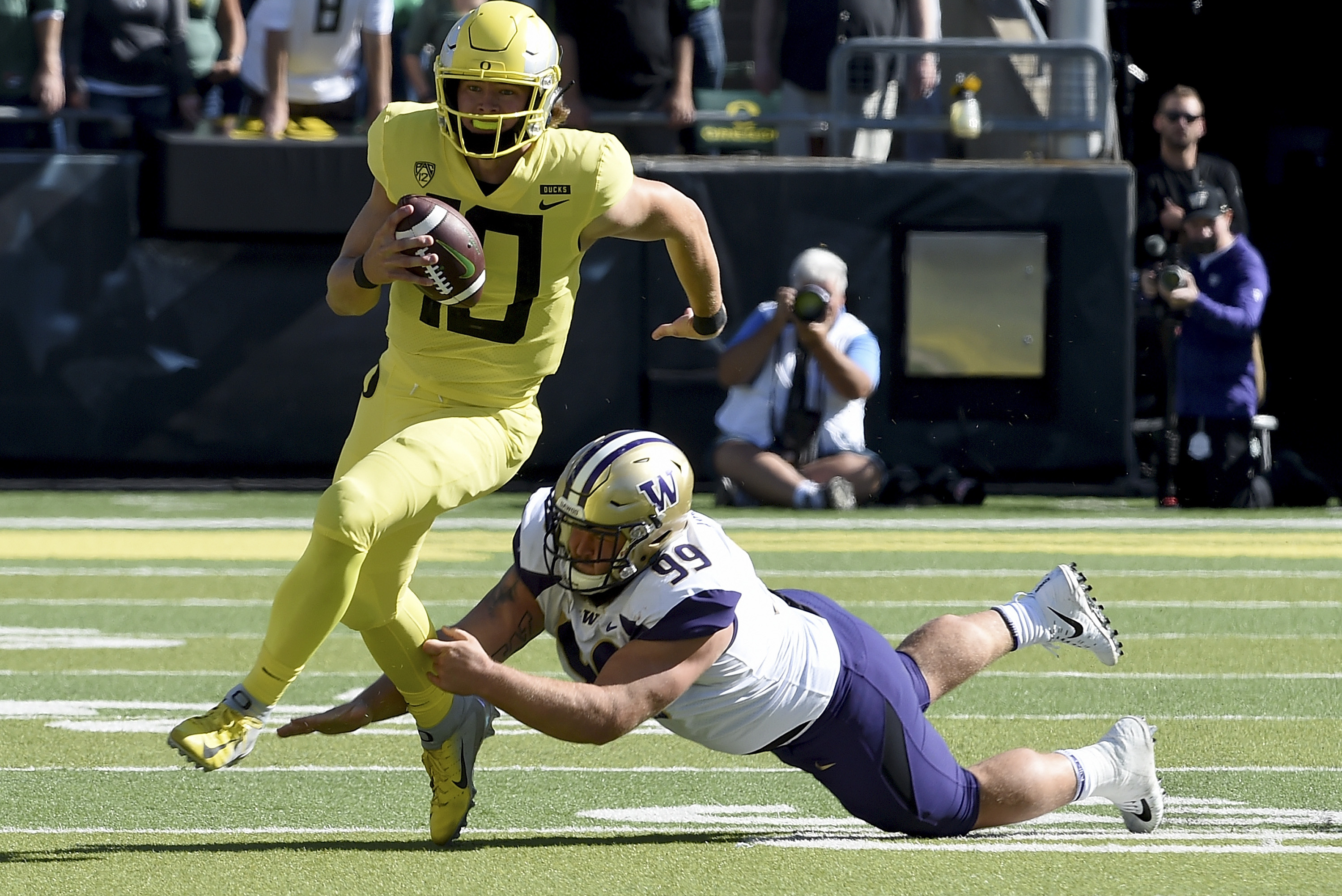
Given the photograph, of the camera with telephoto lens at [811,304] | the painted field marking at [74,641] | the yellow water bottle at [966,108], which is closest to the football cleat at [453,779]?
the painted field marking at [74,641]

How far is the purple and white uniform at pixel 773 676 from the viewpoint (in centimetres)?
366

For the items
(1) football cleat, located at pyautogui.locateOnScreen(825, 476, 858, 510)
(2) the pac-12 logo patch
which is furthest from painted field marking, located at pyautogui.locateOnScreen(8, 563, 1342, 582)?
(2) the pac-12 logo patch

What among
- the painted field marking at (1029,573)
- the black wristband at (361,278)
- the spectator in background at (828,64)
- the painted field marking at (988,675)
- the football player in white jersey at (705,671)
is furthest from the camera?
the spectator in background at (828,64)

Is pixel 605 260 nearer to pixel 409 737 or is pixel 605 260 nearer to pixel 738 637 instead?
pixel 409 737

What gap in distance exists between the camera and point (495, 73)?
4.16 m

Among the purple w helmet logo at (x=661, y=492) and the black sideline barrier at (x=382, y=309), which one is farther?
the black sideline barrier at (x=382, y=309)

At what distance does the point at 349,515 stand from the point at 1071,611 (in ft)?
5.71

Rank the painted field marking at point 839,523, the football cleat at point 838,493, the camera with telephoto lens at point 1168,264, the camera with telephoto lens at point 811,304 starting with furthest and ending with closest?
the football cleat at point 838,493 < the camera with telephoto lens at point 1168,264 < the painted field marking at point 839,523 < the camera with telephoto lens at point 811,304

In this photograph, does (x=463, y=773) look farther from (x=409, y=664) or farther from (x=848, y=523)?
(x=848, y=523)

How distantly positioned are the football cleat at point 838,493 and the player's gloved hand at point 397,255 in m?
5.95

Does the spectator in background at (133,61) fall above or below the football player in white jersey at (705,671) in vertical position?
above

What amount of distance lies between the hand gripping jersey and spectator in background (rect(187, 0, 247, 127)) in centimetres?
742

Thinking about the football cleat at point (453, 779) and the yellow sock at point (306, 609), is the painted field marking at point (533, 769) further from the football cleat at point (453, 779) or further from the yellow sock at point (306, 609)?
the yellow sock at point (306, 609)

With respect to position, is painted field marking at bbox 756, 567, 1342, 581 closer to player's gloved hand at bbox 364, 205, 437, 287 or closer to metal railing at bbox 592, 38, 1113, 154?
metal railing at bbox 592, 38, 1113, 154
